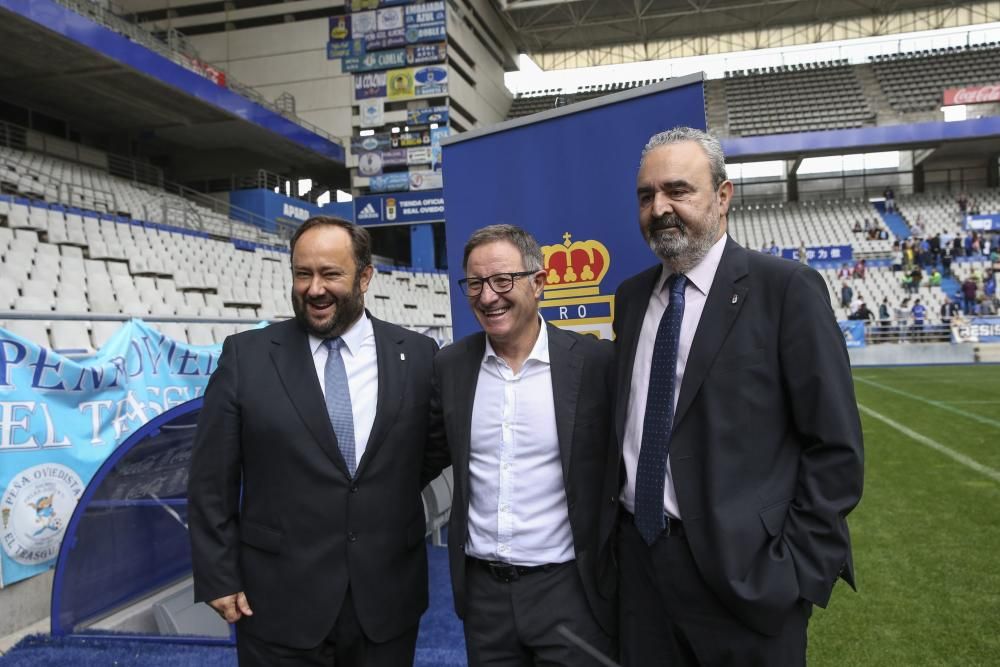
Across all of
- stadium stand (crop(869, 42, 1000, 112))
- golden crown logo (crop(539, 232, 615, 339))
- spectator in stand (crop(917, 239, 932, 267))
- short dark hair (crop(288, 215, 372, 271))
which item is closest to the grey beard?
short dark hair (crop(288, 215, 372, 271))

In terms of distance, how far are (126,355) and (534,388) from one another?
3144 millimetres

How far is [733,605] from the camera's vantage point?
1403mm

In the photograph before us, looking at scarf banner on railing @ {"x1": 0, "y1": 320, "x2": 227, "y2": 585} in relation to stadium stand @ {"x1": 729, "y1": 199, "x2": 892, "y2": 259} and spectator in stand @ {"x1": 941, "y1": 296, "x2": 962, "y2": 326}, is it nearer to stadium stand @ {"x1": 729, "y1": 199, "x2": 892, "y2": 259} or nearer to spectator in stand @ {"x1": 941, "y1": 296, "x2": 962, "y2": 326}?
spectator in stand @ {"x1": 941, "y1": 296, "x2": 962, "y2": 326}

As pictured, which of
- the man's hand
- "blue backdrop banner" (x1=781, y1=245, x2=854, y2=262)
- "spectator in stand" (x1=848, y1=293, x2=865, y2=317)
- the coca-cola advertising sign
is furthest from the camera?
the coca-cola advertising sign

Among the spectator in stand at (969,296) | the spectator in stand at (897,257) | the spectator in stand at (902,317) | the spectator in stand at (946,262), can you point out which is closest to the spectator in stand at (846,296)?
the spectator in stand at (902,317)

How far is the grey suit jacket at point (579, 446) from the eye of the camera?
1679mm

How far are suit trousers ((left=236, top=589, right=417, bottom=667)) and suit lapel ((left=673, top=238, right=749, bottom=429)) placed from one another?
0.98m

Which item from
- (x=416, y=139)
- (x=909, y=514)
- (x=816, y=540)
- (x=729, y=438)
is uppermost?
(x=416, y=139)

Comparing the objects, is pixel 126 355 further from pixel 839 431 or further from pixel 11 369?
pixel 839 431

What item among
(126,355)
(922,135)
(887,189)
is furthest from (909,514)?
(887,189)

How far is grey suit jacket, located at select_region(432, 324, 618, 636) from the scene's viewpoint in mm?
1679

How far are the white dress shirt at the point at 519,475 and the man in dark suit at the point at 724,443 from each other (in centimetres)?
18

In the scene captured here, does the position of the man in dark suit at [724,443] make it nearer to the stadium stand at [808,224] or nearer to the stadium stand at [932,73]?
the stadium stand at [808,224]

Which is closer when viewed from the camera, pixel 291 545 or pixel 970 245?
pixel 291 545
